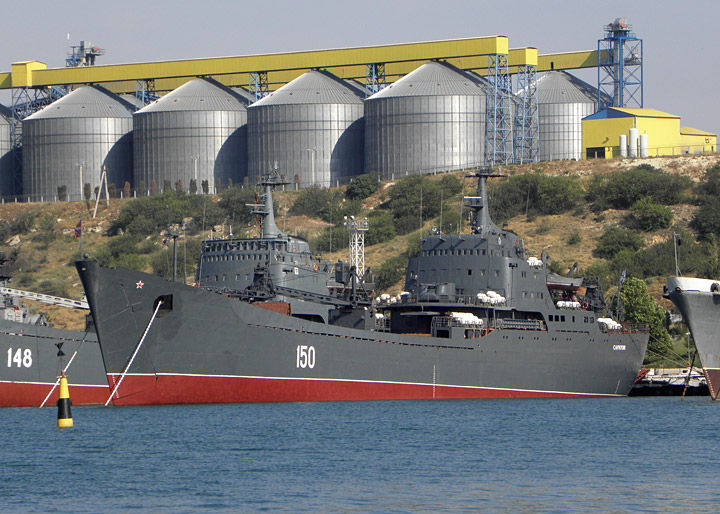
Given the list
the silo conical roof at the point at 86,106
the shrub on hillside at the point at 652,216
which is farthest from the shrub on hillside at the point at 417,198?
the silo conical roof at the point at 86,106

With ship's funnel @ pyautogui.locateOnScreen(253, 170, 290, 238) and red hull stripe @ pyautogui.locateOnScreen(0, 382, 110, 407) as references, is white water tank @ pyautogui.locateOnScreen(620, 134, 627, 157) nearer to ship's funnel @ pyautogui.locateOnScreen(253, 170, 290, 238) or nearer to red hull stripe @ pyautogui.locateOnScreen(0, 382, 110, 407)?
ship's funnel @ pyautogui.locateOnScreen(253, 170, 290, 238)

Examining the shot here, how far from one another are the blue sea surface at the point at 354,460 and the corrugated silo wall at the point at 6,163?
79.4 m

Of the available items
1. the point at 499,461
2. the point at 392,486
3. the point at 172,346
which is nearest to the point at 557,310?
the point at 172,346

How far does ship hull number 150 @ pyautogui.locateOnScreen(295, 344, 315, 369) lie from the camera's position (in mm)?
49750

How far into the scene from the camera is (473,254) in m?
57.9

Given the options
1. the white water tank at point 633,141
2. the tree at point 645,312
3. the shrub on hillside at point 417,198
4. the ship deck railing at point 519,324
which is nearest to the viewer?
the ship deck railing at point 519,324

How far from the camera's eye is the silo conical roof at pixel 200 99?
371ft

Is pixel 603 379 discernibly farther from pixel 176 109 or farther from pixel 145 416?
pixel 176 109

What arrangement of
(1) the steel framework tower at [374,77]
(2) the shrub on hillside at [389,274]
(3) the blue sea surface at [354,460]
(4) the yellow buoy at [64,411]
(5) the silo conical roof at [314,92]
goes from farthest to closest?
(1) the steel framework tower at [374,77]
(5) the silo conical roof at [314,92]
(2) the shrub on hillside at [389,274]
(4) the yellow buoy at [64,411]
(3) the blue sea surface at [354,460]

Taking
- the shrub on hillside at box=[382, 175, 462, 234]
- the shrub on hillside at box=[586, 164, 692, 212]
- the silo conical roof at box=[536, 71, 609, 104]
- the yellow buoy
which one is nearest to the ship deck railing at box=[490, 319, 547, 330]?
the yellow buoy

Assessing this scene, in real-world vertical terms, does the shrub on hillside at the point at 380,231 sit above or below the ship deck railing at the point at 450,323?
above

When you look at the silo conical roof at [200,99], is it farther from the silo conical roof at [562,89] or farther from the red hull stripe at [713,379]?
the red hull stripe at [713,379]

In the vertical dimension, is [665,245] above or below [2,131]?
below

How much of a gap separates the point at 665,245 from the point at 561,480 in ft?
199
